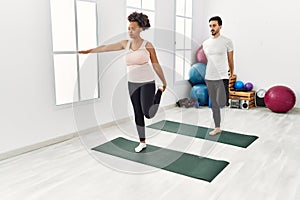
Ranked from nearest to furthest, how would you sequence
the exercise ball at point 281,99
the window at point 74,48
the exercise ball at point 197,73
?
the window at point 74,48 < the exercise ball at point 281,99 < the exercise ball at point 197,73

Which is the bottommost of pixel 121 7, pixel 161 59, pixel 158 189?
pixel 158 189

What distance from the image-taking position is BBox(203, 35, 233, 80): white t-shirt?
3467 millimetres

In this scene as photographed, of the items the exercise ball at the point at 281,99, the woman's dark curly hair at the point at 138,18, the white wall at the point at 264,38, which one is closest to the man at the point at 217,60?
the woman's dark curly hair at the point at 138,18

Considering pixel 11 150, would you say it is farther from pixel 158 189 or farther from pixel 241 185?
pixel 241 185

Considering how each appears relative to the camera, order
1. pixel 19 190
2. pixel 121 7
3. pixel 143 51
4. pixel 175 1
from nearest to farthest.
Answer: pixel 19 190 < pixel 143 51 < pixel 121 7 < pixel 175 1

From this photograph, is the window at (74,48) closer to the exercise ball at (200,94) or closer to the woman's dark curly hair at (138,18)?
the woman's dark curly hair at (138,18)

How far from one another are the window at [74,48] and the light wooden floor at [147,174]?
0.60 meters

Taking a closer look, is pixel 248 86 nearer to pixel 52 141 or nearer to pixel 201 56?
pixel 201 56

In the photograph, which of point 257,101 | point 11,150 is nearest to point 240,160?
point 11,150

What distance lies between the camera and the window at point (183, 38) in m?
5.52

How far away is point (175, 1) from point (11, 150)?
3.79 m

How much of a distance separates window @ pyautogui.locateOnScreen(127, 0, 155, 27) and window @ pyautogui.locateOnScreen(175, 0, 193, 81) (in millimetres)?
763

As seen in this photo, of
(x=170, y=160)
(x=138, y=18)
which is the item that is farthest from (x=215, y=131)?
(x=138, y=18)

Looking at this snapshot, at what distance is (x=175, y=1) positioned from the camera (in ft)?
17.5
